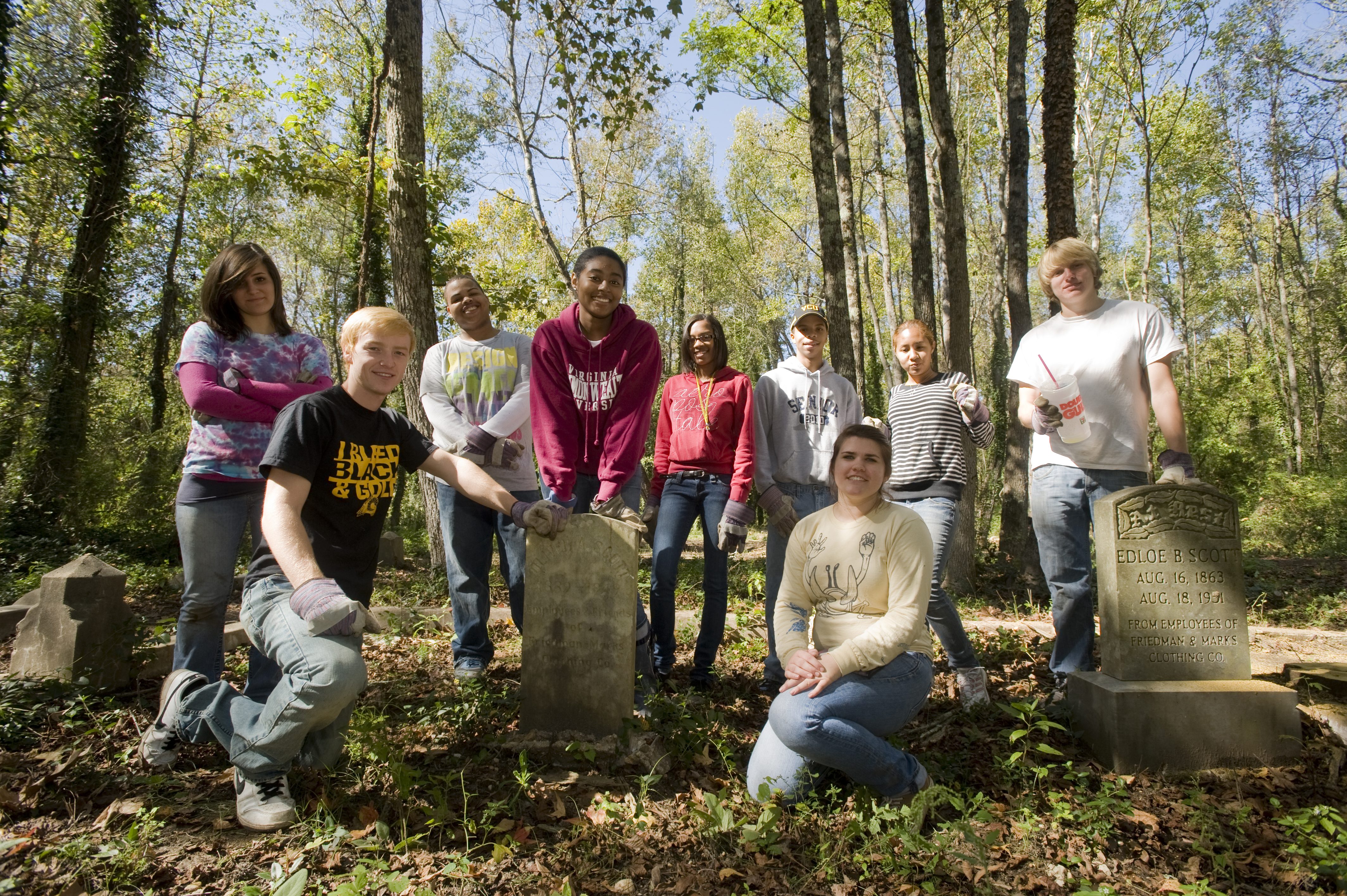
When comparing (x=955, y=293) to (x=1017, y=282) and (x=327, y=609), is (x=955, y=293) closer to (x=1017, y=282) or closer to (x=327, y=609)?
(x=1017, y=282)

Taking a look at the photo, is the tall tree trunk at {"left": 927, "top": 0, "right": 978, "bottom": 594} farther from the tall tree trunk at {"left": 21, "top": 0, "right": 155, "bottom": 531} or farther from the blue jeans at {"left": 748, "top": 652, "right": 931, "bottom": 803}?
the tall tree trunk at {"left": 21, "top": 0, "right": 155, "bottom": 531}

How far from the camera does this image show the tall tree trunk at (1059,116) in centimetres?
641

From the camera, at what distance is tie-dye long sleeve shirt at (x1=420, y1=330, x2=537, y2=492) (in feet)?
13.4

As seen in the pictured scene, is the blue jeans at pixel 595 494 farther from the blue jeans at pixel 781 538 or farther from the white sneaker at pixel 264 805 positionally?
the white sneaker at pixel 264 805

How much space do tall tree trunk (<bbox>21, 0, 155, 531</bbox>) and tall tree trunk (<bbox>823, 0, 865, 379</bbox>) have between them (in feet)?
32.3

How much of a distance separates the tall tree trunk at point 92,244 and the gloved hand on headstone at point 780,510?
10725mm

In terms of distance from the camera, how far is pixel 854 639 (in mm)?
2719

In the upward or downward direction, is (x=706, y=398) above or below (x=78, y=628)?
above

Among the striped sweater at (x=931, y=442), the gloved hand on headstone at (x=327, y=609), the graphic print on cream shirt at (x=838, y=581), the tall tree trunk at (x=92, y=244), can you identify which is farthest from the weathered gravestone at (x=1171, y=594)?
the tall tree trunk at (x=92, y=244)

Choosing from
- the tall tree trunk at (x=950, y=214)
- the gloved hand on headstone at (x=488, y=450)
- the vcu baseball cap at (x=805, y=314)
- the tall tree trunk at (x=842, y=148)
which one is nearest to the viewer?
Result: the gloved hand on headstone at (x=488, y=450)

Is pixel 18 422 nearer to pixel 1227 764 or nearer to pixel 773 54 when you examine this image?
pixel 1227 764

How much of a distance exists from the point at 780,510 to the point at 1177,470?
6.08ft

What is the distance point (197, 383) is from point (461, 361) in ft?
4.49

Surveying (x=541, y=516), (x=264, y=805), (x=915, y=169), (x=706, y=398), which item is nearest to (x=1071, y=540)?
(x=706, y=398)
